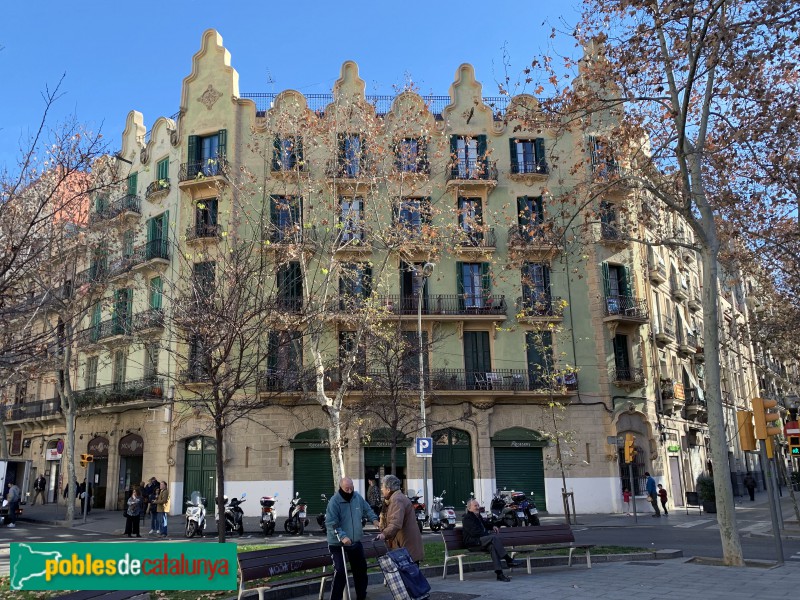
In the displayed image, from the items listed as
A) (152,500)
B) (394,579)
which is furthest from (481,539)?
(152,500)

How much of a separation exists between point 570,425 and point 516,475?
3035 millimetres

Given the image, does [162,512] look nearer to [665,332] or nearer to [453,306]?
[453,306]

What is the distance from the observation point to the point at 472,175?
3128 centimetres

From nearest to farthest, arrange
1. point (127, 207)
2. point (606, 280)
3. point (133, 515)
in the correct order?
point (133, 515) < point (606, 280) < point (127, 207)

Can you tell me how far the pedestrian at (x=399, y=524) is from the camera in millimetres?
8602

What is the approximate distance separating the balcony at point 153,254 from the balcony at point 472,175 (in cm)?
1253

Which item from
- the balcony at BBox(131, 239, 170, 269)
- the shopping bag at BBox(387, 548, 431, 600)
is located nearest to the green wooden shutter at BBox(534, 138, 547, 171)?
the balcony at BBox(131, 239, 170, 269)

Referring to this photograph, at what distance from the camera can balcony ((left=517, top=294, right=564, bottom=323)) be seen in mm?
29438

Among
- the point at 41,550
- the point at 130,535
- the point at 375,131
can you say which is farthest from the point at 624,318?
the point at 41,550

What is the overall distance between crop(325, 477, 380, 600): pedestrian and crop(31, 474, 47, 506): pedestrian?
107ft

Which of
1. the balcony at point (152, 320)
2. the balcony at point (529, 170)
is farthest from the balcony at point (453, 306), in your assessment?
the balcony at point (152, 320)

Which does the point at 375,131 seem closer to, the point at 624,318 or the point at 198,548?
the point at 624,318

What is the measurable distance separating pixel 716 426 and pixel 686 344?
85.1 feet

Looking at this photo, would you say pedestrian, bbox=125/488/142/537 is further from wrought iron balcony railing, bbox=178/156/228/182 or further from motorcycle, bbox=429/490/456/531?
wrought iron balcony railing, bbox=178/156/228/182
